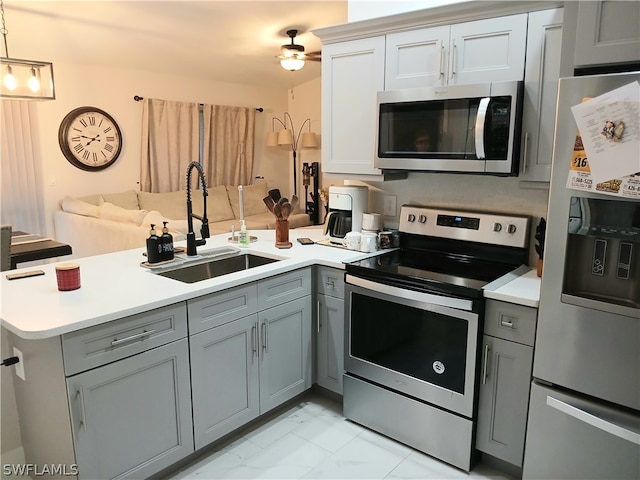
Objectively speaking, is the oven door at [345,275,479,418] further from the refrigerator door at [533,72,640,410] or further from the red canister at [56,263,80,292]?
the red canister at [56,263,80,292]

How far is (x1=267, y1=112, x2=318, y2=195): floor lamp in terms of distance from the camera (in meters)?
6.67

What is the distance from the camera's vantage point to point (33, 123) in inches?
186

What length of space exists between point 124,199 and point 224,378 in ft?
12.4

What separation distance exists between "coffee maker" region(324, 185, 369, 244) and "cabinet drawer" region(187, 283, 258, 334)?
809 mm

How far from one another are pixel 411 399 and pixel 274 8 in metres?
3.56

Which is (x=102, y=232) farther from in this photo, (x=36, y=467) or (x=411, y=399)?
(x=411, y=399)

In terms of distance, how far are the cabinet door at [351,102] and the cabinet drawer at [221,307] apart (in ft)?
A: 3.32

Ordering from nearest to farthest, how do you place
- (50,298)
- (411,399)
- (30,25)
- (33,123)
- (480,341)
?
(50,298), (480,341), (411,399), (30,25), (33,123)

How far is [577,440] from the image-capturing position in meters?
1.76

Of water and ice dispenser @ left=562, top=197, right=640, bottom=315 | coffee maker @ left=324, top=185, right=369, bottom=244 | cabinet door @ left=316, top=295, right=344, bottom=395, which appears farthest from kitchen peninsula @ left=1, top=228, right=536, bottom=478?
water and ice dispenser @ left=562, top=197, right=640, bottom=315

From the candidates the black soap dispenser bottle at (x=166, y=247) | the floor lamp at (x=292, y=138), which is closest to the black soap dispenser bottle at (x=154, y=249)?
the black soap dispenser bottle at (x=166, y=247)

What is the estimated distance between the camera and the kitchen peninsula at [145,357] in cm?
164

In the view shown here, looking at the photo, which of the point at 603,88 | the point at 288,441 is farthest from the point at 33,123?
the point at 603,88

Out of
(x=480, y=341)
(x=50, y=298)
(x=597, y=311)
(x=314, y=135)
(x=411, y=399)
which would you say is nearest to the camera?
(x=597, y=311)
